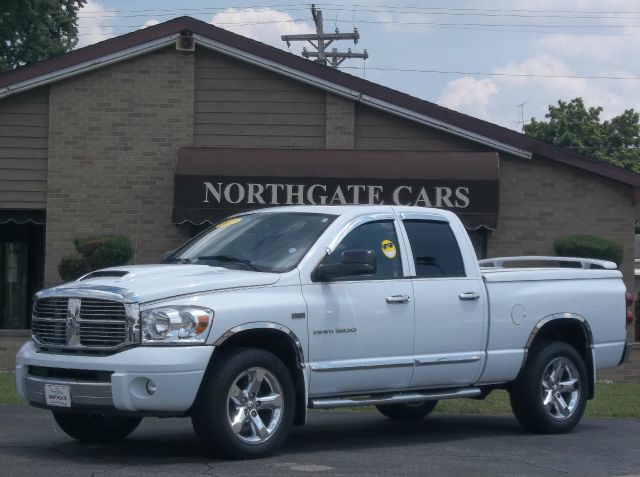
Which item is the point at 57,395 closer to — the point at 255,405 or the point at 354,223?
the point at 255,405

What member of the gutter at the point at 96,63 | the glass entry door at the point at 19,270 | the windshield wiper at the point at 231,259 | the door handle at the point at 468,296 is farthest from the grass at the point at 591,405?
the glass entry door at the point at 19,270

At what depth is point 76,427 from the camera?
955 centimetres

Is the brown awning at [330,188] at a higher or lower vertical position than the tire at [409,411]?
higher

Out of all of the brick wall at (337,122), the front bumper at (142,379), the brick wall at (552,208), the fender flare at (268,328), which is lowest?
the front bumper at (142,379)

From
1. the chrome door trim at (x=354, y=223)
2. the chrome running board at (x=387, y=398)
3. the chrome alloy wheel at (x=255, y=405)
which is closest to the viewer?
the chrome alloy wheel at (x=255, y=405)

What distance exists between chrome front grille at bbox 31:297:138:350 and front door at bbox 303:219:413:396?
1.44 m

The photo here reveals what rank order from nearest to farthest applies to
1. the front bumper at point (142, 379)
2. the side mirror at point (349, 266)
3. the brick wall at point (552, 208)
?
the front bumper at point (142, 379) → the side mirror at point (349, 266) → the brick wall at point (552, 208)

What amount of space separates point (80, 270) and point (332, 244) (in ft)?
32.3

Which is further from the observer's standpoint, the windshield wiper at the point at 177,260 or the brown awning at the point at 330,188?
the brown awning at the point at 330,188

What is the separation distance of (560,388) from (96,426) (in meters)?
4.14

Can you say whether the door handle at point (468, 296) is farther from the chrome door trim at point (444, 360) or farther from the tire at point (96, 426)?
the tire at point (96, 426)

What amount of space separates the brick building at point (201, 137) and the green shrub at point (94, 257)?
1.02 m

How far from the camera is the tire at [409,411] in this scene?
11648 mm

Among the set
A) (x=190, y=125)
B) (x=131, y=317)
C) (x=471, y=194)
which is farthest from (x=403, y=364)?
(x=190, y=125)
